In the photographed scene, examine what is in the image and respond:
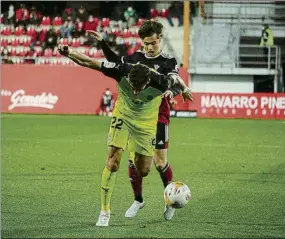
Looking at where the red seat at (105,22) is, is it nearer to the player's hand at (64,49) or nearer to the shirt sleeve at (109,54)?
the shirt sleeve at (109,54)

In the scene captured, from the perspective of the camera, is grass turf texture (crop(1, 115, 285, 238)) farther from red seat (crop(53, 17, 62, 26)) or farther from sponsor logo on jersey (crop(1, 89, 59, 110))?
red seat (crop(53, 17, 62, 26))

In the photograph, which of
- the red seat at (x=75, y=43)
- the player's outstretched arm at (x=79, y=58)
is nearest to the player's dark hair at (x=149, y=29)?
the player's outstretched arm at (x=79, y=58)

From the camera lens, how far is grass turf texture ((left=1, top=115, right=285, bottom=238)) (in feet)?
28.6

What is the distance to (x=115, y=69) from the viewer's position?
8.98 m

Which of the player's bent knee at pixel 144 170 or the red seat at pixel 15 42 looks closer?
the player's bent knee at pixel 144 170

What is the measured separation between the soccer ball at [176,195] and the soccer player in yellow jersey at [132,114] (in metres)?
0.35

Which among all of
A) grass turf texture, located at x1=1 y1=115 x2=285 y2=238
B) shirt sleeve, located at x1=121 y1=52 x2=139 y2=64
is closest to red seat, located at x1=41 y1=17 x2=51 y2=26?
grass turf texture, located at x1=1 y1=115 x2=285 y2=238

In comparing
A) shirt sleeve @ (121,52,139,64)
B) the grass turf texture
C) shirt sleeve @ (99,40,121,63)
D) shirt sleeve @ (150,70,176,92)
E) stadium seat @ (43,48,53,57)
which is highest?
shirt sleeve @ (99,40,121,63)

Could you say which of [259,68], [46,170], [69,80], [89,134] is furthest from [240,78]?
[46,170]

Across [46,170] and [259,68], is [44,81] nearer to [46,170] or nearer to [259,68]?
[259,68]

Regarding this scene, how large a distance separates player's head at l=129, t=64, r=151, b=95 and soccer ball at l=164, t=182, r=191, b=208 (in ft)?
4.26

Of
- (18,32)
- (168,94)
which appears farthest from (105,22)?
(168,94)

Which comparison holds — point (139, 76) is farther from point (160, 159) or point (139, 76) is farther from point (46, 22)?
point (46, 22)

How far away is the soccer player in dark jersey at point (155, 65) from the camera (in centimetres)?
946
